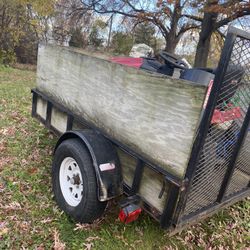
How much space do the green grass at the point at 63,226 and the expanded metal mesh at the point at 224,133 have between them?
1.79 ft

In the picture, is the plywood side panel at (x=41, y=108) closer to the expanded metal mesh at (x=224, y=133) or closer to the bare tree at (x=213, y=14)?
the expanded metal mesh at (x=224, y=133)

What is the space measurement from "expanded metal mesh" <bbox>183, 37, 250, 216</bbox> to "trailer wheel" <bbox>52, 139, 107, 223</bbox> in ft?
2.41

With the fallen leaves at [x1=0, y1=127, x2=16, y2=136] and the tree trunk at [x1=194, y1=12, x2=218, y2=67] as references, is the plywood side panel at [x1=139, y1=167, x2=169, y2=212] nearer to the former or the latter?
the fallen leaves at [x1=0, y1=127, x2=16, y2=136]

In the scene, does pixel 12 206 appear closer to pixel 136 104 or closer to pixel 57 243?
pixel 57 243

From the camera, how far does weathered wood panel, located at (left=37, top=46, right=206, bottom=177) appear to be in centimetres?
182

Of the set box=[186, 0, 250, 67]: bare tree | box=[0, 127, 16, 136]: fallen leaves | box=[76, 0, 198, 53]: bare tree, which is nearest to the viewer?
box=[0, 127, 16, 136]: fallen leaves

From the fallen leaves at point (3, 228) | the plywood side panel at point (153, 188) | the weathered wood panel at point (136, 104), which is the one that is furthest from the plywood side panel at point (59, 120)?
the plywood side panel at point (153, 188)

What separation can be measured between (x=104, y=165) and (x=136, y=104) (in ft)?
1.79

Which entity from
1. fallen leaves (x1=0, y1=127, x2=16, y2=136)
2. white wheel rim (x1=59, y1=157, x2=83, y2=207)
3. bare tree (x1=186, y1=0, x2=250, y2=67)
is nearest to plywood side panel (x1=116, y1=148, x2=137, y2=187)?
white wheel rim (x1=59, y1=157, x2=83, y2=207)

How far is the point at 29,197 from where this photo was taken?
9.37 feet

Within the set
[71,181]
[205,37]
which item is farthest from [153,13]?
[71,181]

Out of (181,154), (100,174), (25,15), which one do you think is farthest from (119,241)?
(25,15)

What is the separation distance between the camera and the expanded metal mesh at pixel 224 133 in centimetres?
187

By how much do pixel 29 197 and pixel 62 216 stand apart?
463mm
